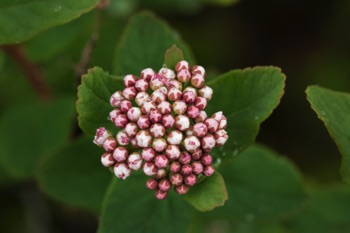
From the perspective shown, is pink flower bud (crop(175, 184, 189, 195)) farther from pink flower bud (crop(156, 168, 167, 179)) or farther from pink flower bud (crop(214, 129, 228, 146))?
pink flower bud (crop(214, 129, 228, 146))

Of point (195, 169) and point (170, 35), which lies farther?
point (170, 35)

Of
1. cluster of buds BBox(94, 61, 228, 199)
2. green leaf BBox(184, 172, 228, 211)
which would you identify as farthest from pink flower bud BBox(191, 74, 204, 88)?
green leaf BBox(184, 172, 228, 211)

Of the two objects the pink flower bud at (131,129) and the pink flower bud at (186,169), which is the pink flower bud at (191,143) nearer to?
the pink flower bud at (186,169)

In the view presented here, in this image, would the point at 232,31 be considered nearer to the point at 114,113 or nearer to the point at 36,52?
the point at 36,52

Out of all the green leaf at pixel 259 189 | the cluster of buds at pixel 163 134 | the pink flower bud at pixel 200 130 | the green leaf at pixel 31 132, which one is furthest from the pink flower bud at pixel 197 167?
the green leaf at pixel 31 132

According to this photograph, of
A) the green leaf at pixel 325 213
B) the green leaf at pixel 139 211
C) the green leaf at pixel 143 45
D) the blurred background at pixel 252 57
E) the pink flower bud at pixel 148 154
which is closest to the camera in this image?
the pink flower bud at pixel 148 154

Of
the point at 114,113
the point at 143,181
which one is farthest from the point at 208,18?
the point at 114,113
